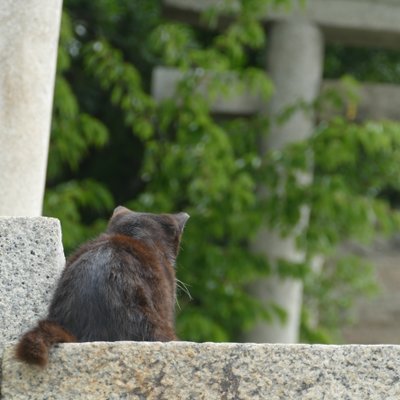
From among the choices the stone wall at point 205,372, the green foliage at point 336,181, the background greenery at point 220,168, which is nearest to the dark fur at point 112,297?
the stone wall at point 205,372

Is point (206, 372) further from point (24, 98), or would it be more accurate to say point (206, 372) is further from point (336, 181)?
point (336, 181)

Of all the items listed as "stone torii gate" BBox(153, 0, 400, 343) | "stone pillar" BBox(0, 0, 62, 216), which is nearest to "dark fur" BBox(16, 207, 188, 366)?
"stone pillar" BBox(0, 0, 62, 216)

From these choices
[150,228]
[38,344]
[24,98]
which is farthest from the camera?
[24,98]

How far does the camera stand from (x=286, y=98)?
855cm

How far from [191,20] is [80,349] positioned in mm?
5844

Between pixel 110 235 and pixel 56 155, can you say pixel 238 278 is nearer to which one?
pixel 56 155

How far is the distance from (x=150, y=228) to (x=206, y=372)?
1127 millimetres

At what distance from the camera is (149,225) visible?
13.0 feet

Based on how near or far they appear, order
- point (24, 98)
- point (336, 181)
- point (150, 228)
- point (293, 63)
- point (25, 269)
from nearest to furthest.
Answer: point (25, 269)
point (150, 228)
point (24, 98)
point (336, 181)
point (293, 63)

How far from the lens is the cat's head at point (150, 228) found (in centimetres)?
389

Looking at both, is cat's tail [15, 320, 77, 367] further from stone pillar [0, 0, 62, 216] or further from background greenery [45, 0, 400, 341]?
background greenery [45, 0, 400, 341]

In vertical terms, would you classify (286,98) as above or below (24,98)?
above

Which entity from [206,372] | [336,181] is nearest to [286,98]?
[336,181]

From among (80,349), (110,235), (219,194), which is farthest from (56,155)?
(80,349)
